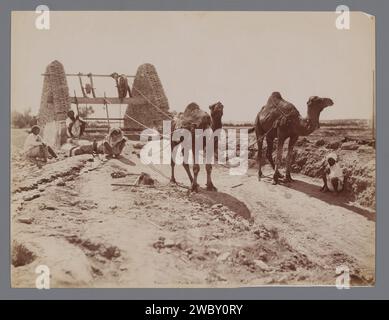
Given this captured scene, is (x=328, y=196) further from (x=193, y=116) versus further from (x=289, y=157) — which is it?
(x=193, y=116)

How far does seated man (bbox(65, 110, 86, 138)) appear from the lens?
746cm

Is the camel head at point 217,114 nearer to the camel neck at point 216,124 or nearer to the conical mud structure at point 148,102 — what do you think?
the camel neck at point 216,124

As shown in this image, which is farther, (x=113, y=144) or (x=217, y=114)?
(x=113, y=144)

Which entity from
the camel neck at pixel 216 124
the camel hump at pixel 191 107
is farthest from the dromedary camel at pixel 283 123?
the camel hump at pixel 191 107

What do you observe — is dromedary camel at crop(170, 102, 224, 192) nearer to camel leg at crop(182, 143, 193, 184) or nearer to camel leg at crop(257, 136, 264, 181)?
camel leg at crop(182, 143, 193, 184)

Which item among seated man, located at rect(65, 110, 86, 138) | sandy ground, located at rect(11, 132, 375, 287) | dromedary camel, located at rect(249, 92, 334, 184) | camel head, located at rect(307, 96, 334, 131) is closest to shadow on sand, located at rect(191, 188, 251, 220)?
sandy ground, located at rect(11, 132, 375, 287)

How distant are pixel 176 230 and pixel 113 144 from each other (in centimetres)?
136

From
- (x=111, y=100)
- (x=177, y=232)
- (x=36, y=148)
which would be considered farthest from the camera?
(x=111, y=100)

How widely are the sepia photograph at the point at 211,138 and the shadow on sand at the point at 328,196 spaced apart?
0.04 ft

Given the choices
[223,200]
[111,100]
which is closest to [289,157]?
[223,200]

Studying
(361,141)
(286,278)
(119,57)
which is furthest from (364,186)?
(119,57)

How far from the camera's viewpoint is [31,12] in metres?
7.22

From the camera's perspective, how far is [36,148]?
7336 mm
